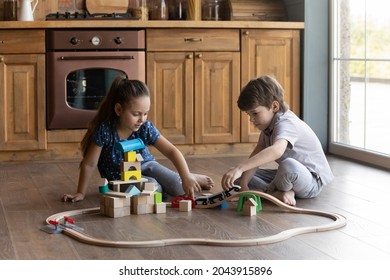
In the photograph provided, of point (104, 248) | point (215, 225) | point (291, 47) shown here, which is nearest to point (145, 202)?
point (215, 225)

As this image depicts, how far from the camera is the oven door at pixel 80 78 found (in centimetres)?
525

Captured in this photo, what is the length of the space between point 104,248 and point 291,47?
3.15 meters

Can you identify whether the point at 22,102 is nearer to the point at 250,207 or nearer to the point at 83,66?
the point at 83,66

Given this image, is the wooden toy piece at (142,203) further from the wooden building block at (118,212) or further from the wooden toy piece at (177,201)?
the wooden toy piece at (177,201)

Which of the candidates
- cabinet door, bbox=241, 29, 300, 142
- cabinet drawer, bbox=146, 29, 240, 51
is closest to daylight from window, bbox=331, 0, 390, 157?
cabinet door, bbox=241, 29, 300, 142

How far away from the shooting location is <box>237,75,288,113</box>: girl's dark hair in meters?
3.73

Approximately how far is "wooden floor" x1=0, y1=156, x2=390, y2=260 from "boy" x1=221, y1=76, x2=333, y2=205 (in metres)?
0.10

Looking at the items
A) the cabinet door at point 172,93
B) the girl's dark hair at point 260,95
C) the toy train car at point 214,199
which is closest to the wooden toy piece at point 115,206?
the toy train car at point 214,199

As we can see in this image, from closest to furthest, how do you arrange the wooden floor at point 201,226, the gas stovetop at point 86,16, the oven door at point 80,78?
1. the wooden floor at point 201,226
2. the oven door at point 80,78
3. the gas stovetop at point 86,16

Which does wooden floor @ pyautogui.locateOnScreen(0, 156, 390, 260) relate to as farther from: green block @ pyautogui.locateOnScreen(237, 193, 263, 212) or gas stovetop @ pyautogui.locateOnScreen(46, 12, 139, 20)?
gas stovetop @ pyautogui.locateOnScreen(46, 12, 139, 20)

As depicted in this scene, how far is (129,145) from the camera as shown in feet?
11.7

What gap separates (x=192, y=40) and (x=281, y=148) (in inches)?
77.2

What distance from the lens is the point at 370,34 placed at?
511 centimetres

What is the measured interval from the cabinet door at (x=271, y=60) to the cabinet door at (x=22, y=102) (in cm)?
138
